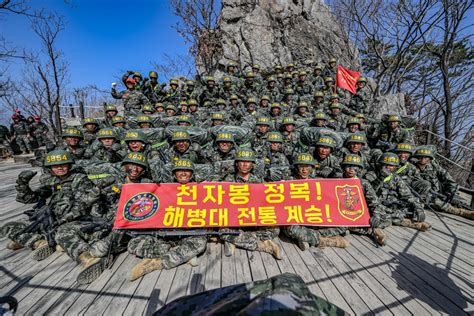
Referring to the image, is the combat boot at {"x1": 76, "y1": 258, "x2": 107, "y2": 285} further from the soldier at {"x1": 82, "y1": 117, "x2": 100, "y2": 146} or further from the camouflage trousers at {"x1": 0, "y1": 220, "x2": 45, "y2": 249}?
the soldier at {"x1": 82, "y1": 117, "x2": 100, "y2": 146}

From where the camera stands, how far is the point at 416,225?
5047mm

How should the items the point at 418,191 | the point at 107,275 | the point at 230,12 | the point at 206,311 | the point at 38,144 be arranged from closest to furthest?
the point at 206,311, the point at 107,275, the point at 418,191, the point at 38,144, the point at 230,12

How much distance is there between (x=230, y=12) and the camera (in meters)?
20.2

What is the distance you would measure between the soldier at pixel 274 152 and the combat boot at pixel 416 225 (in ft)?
11.4

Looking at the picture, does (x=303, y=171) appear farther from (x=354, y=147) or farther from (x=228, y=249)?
(x=354, y=147)

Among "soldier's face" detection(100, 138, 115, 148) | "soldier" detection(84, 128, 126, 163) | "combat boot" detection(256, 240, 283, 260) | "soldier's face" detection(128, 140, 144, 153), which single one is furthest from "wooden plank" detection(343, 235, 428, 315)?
"soldier's face" detection(100, 138, 115, 148)

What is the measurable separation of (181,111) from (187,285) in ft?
32.2

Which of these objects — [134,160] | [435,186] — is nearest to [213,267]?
[134,160]

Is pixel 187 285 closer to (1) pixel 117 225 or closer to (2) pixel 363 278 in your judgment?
(1) pixel 117 225

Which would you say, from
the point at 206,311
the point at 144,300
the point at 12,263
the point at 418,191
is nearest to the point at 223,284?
the point at 144,300

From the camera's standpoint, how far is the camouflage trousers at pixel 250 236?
4.03m

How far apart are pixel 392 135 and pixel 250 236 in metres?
7.93

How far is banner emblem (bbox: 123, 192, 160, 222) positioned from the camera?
4.07m

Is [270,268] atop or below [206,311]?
below
